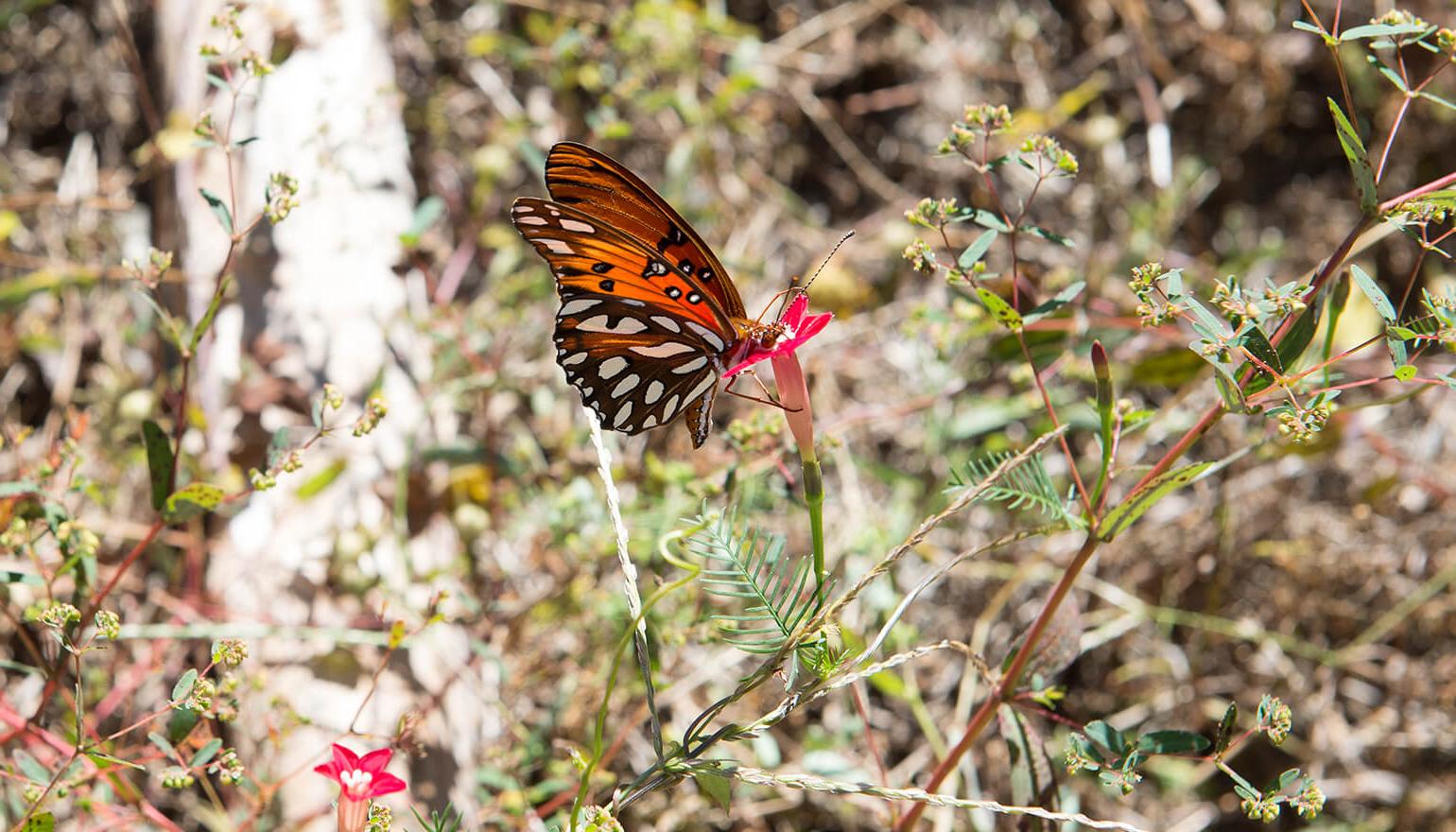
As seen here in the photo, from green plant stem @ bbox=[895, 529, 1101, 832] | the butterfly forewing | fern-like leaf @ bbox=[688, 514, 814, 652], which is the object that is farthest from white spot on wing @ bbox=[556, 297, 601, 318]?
green plant stem @ bbox=[895, 529, 1101, 832]

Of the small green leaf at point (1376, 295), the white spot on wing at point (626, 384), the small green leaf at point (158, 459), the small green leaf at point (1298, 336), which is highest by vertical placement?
the small green leaf at point (1376, 295)

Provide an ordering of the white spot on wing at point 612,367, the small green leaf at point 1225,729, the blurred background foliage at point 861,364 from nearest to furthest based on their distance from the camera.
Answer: the small green leaf at point 1225,729 < the white spot on wing at point 612,367 < the blurred background foliage at point 861,364

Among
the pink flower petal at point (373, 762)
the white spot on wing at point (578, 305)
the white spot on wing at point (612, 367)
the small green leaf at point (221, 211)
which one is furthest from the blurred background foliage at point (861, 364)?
the small green leaf at point (221, 211)

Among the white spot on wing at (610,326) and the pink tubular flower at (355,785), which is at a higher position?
the white spot on wing at (610,326)

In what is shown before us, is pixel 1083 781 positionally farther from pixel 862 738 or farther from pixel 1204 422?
pixel 1204 422

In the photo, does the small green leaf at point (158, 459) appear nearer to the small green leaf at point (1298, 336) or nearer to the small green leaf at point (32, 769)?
the small green leaf at point (32, 769)

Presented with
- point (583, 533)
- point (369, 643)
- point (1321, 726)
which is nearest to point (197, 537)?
point (369, 643)

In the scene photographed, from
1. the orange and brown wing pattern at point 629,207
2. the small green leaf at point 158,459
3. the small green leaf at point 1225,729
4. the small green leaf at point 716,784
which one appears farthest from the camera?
the small green leaf at point 158,459
